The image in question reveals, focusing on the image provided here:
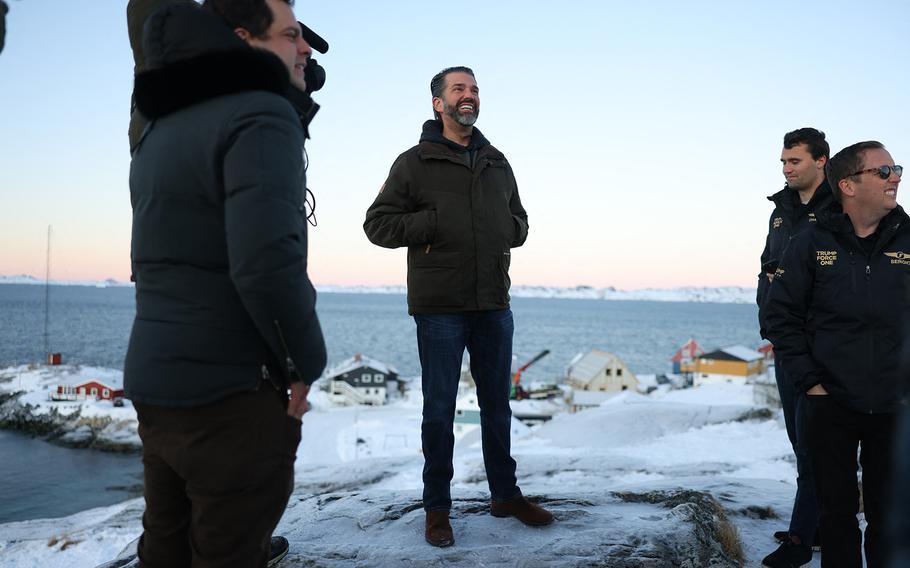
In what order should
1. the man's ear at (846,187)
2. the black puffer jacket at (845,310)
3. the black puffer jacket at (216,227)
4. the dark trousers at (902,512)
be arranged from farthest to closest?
the man's ear at (846,187)
the black puffer jacket at (845,310)
the black puffer jacket at (216,227)
the dark trousers at (902,512)

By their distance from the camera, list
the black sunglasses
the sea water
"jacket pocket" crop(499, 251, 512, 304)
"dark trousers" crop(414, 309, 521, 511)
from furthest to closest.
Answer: the sea water
"jacket pocket" crop(499, 251, 512, 304)
"dark trousers" crop(414, 309, 521, 511)
the black sunglasses

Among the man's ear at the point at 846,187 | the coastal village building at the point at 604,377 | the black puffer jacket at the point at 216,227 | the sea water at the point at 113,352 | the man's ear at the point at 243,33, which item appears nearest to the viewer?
the black puffer jacket at the point at 216,227

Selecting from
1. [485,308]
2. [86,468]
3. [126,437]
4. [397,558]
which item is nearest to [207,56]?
[485,308]

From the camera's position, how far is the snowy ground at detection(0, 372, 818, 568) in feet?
12.9

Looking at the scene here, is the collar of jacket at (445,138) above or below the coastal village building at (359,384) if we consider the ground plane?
above

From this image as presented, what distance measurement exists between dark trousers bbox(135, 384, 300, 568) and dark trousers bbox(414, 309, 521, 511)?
76.6 inches

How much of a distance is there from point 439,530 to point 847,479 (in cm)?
242

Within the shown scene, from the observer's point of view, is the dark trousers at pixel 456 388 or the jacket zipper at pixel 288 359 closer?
the jacket zipper at pixel 288 359

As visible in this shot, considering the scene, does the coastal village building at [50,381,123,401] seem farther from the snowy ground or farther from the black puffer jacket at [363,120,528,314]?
the black puffer jacket at [363,120,528,314]

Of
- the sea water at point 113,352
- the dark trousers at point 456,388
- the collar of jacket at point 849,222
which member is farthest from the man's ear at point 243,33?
the sea water at point 113,352

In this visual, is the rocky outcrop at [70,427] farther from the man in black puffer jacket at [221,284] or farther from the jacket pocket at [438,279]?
the man in black puffer jacket at [221,284]

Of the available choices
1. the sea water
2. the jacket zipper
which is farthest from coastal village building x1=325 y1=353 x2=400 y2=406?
the jacket zipper

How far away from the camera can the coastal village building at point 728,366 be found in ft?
183

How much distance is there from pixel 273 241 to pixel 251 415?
59cm
